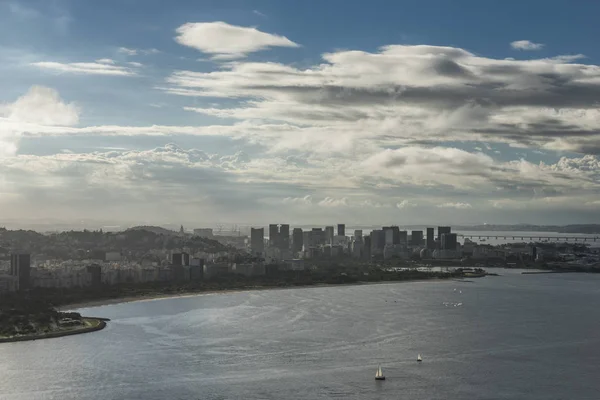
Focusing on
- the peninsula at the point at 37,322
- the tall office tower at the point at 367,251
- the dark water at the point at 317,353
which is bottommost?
the dark water at the point at 317,353

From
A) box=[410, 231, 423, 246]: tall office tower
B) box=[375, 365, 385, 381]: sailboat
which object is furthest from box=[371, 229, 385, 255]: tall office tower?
box=[375, 365, 385, 381]: sailboat

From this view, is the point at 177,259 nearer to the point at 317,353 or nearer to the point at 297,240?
the point at 317,353

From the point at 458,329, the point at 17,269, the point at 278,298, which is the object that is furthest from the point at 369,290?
the point at 17,269

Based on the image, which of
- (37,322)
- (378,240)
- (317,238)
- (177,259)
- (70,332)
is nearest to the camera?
(70,332)

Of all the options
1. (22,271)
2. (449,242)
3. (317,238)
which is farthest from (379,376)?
(317,238)

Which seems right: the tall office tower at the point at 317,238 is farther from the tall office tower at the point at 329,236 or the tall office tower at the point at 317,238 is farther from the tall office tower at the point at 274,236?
the tall office tower at the point at 274,236

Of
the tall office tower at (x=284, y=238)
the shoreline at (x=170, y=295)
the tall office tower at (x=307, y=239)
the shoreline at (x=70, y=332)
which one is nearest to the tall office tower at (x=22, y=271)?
the shoreline at (x=170, y=295)

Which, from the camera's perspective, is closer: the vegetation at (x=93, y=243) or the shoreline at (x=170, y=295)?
the shoreline at (x=170, y=295)

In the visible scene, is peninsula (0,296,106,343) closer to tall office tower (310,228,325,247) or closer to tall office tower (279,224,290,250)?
tall office tower (279,224,290,250)
